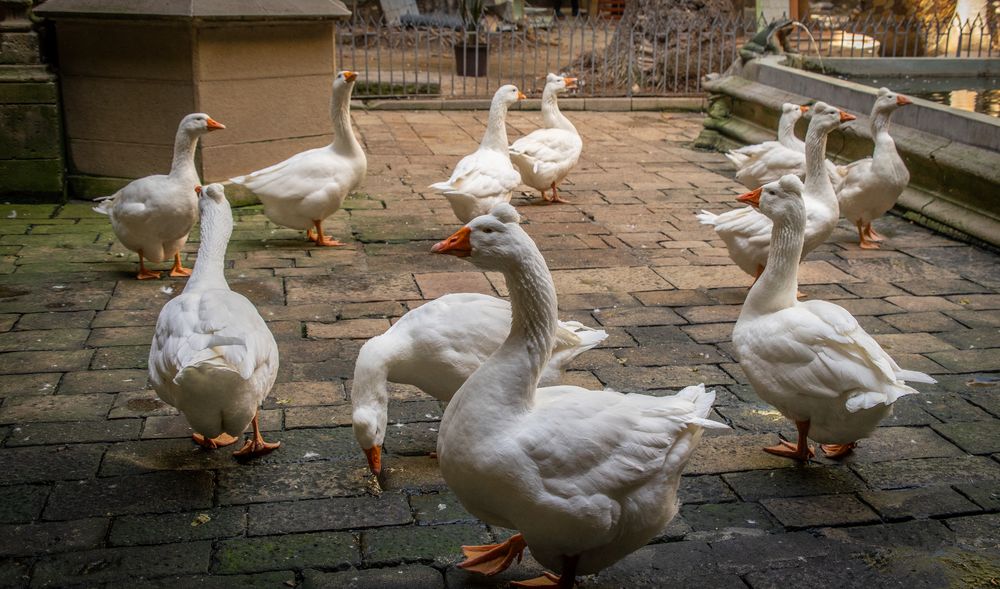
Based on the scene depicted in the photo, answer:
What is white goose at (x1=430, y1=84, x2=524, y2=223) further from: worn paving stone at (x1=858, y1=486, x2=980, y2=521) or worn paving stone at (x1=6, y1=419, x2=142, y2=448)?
worn paving stone at (x1=858, y1=486, x2=980, y2=521)

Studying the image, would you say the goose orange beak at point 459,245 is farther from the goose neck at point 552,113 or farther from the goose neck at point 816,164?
the goose neck at point 552,113

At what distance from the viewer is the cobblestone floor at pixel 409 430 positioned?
3309 millimetres

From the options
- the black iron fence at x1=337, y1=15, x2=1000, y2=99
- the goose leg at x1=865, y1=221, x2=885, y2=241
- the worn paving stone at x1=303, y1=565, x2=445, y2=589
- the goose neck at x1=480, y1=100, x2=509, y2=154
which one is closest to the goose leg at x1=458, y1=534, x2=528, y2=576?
the worn paving stone at x1=303, y1=565, x2=445, y2=589

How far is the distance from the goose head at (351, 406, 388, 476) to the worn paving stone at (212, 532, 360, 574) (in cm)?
30

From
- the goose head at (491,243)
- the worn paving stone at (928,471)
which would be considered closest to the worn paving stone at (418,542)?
the goose head at (491,243)

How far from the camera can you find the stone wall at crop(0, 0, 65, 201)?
8.09 m

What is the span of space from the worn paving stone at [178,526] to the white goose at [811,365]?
2071mm

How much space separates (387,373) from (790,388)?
5.09 ft

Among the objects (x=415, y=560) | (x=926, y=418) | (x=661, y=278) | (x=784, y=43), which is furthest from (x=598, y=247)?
(x=784, y=43)

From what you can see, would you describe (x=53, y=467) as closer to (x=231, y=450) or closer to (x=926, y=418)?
→ (x=231, y=450)

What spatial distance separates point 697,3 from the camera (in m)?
15.8

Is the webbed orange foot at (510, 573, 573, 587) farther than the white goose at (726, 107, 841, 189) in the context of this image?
No

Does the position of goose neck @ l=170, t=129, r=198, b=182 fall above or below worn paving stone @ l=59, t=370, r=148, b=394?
above

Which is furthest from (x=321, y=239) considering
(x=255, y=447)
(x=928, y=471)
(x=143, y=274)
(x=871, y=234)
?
(x=928, y=471)
